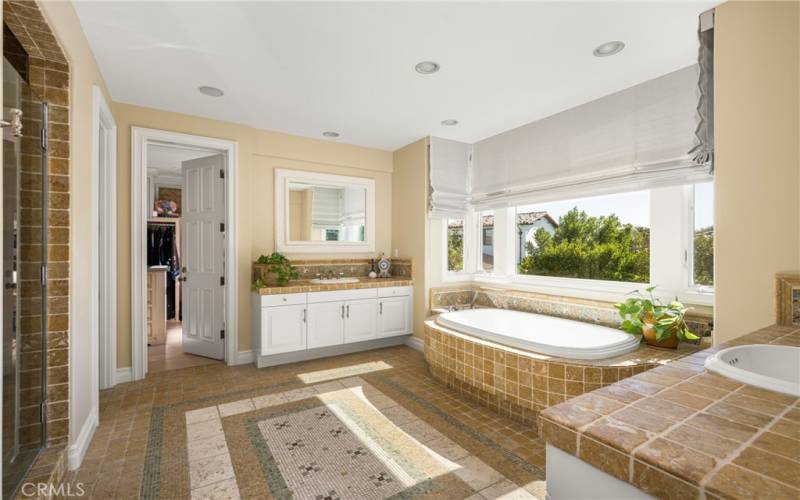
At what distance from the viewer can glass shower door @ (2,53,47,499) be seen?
1.57 metres

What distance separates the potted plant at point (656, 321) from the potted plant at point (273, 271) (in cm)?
302

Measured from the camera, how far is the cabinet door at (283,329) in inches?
141

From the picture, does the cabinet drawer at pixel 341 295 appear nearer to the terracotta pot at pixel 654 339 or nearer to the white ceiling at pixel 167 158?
the white ceiling at pixel 167 158

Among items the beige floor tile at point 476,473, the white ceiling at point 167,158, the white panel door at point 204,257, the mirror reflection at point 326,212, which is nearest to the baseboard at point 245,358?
the white panel door at point 204,257

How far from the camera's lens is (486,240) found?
4.48 meters

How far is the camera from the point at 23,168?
1732mm

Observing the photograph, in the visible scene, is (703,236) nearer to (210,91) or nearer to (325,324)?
(325,324)

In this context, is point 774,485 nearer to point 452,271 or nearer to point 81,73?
point 81,73

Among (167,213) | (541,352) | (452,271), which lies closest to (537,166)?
(452,271)

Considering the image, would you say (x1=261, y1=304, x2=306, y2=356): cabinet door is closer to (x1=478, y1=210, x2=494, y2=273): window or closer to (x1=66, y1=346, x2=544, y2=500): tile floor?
(x1=66, y1=346, x2=544, y2=500): tile floor

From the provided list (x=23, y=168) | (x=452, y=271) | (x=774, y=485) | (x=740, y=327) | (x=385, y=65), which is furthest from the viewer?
(x=452, y=271)

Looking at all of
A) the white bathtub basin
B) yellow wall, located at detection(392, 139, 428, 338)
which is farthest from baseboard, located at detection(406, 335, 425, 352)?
the white bathtub basin

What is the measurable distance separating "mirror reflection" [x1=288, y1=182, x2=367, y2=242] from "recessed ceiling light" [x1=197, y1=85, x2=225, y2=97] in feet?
4.34

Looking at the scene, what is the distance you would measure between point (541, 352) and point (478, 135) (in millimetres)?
2627
